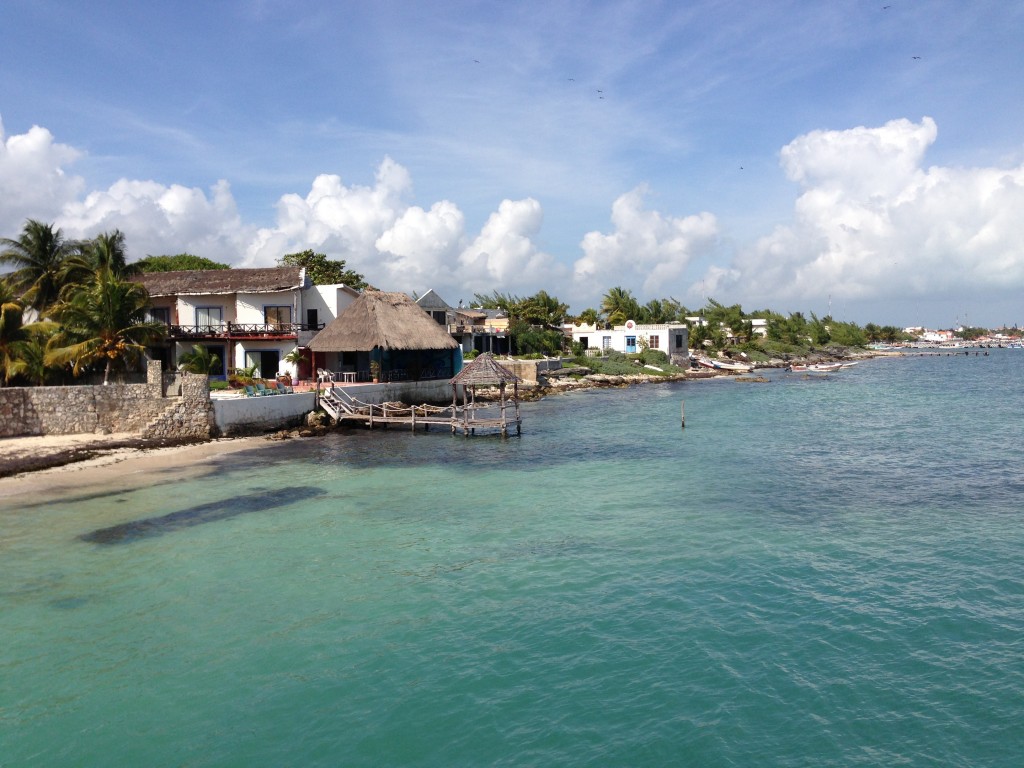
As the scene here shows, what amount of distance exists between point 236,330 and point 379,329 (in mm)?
8316

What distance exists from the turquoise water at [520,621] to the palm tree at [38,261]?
22.6m

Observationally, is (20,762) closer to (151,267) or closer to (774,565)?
(774,565)

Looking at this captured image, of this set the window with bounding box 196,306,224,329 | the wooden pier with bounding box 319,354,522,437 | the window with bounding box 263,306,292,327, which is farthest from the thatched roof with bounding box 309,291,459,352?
the window with bounding box 196,306,224,329

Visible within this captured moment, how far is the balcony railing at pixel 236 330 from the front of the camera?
128 ft

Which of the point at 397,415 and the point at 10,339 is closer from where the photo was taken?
the point at 10,339

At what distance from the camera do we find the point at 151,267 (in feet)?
196

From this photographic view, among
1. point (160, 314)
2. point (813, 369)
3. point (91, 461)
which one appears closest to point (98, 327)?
point (91, 461)

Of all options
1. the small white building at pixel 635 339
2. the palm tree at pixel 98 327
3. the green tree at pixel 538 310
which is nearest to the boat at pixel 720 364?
the small white building at pixel 635 339

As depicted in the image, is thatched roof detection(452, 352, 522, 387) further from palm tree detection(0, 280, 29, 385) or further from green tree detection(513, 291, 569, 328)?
green tree detection(513, 291, 569, 328)

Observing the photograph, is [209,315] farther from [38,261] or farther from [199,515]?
[199,515]

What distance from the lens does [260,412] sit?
107 feet

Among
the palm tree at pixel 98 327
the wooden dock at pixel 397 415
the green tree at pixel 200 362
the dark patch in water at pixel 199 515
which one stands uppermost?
the palm tree at pixel 98 327

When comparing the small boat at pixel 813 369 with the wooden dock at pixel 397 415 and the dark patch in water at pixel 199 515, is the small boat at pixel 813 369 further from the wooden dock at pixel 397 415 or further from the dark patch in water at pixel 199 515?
the dark patch in water at pixel 199 515

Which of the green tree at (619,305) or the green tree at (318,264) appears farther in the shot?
the green tree at (619,305)
